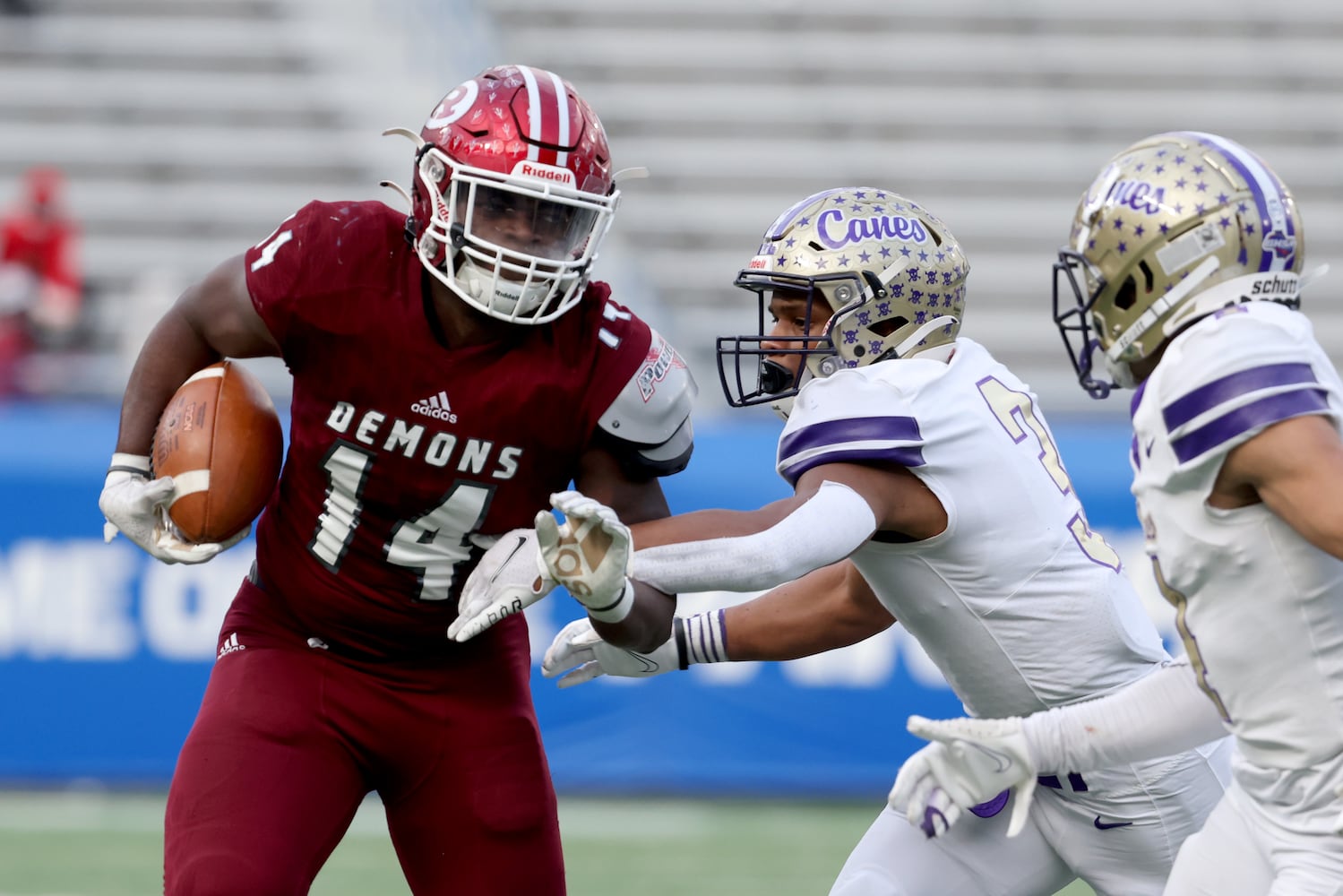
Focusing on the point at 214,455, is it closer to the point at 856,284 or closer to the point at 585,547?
the point at 585,547

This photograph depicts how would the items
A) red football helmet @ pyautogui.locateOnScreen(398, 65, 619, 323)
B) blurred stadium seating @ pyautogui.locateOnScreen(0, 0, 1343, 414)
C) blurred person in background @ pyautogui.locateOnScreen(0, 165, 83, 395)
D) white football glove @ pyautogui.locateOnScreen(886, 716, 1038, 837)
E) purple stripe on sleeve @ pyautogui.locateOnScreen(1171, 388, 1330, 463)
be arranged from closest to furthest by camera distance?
purple stripe on sleeve @ pyautogui.locateOnScreen(1171, 388, 1330, 463) < white football glove @ pyautogui.locateOnScreen(886, 716, 1038, 837) < red football helmet @ pyautogui.locateOnScreen(398, 65, 619, 323) < blurred person in background @ pyautogui.locateOnScreen(0, 165, 83, 395) < blurred stadium seating @ pyautogui.locateOnScreen(0, 0, 1343, 414)

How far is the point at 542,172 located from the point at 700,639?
93 cm

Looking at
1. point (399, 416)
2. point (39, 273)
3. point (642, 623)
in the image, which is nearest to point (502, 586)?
point (642, 623)

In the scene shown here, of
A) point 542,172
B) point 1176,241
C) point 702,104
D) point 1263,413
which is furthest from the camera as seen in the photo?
point 702,104

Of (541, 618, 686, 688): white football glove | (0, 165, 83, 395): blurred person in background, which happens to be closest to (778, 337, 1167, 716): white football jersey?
(541, 618, 686, 688): white football glove

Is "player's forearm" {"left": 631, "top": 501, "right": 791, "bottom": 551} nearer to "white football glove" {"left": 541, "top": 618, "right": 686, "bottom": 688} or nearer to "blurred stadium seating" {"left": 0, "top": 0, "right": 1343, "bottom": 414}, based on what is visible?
"white football glove" {"left": 541, "top": 618, "right": 686, "bottom": 688}

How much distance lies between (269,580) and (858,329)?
3.85ft

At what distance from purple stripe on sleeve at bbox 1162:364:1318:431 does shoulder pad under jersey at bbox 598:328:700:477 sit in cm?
98

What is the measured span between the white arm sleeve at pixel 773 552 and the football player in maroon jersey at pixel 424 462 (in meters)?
0.36

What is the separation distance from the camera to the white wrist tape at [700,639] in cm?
330

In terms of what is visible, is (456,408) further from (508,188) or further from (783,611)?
(783,611)

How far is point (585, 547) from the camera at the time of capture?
256cm

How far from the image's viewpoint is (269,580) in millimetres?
3244

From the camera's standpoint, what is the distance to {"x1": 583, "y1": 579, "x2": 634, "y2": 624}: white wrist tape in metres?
2.66
